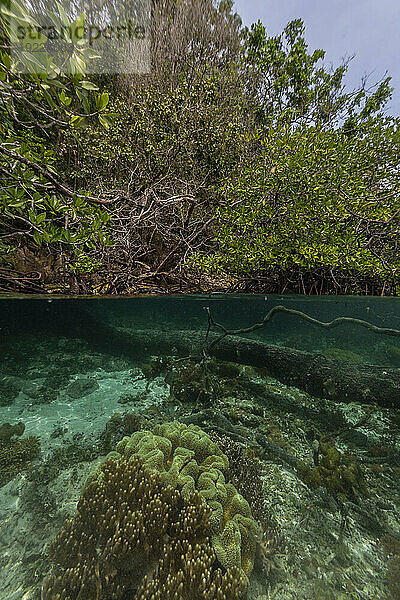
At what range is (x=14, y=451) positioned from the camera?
5.00 meters

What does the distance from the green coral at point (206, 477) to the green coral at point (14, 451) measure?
2295mm

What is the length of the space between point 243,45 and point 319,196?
1213cm

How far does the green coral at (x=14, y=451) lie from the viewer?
4.55 meters

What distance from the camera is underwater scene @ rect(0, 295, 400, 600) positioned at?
2.75m

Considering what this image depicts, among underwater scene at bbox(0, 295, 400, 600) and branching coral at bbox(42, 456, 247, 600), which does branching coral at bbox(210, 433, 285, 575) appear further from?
branching coral at bbox(42, 456, 247, 600)

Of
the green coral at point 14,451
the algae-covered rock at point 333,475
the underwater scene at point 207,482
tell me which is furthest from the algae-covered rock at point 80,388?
the algae-covered rock at point 333,475

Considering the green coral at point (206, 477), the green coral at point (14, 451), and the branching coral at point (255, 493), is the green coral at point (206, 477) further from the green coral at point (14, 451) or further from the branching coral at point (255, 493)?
the green coral at point (14, 451)

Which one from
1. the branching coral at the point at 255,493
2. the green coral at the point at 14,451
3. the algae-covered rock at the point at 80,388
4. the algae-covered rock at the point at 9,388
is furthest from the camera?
the algae-covered rock at the point at 80,388

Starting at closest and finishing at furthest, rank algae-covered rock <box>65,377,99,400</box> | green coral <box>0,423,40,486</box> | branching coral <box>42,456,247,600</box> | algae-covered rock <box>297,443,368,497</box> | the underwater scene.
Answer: branching coral <box>42,456,247,600</box>, the underwater scene, algae-covered rock <box>297,443,368,497</box>, green coral <box>0,423,40,486</box>, algae-covered rock <box>65,377,99,400</box>

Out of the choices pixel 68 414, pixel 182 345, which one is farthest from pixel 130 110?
pixel 68 414

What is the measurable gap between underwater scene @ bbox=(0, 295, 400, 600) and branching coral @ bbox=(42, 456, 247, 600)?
1cm

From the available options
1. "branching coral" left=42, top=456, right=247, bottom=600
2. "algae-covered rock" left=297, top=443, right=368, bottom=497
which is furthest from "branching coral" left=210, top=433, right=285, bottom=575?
"algae-covered rock" left=297, top=443, right=368, bottom=497

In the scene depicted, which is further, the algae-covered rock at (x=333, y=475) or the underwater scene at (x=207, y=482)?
the algae-covered rock at (x=333, y=475)

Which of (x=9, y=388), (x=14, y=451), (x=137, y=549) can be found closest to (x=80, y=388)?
(x=9, y=388)
